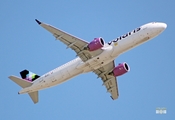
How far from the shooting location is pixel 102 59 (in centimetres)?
5631

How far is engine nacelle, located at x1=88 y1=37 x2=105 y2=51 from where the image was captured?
54.2m

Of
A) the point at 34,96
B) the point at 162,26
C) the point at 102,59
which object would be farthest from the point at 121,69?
the point at 34,96

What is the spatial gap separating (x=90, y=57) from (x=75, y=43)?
10.2 feet

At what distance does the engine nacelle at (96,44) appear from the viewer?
5419cm

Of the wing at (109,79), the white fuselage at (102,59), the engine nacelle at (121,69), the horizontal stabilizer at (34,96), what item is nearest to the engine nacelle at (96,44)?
the white fuselage at (102,59)

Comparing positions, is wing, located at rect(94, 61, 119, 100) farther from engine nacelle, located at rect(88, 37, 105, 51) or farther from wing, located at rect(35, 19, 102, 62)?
engine nacelle, located at rect(88, 37, 105, 51)

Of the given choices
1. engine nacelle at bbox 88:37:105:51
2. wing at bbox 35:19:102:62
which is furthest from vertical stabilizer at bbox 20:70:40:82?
engine nacelle at bbox 88:37:105:51

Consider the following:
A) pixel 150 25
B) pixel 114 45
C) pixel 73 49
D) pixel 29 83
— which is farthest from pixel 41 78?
pixel 150 25

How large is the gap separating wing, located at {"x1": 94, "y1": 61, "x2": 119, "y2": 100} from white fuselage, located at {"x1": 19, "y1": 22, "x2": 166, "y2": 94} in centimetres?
430

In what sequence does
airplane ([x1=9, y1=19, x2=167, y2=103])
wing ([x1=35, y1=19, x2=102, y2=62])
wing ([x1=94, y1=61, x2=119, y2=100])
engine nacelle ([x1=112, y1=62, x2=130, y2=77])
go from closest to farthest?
wing ([x1=35, y1=19, x2=102, y2=62])
airplane ([x1=9, y1=19, x2=167, y2=103])
engine nacelle ([x1=112, y1=62, x2=130, y2=77])
wing ([x1=94, y1=61, x2=119, y2=100])

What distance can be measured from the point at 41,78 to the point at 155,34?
59.4 ft

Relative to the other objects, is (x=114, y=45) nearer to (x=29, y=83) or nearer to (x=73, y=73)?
(x=73, y=73)

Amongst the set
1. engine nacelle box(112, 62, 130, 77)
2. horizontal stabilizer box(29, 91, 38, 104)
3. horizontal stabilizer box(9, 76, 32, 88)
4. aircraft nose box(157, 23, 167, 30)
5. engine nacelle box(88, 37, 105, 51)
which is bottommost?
horizontal stabilizer box(29, 91, 38, 104)

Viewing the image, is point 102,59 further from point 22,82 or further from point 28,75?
point 28,75
